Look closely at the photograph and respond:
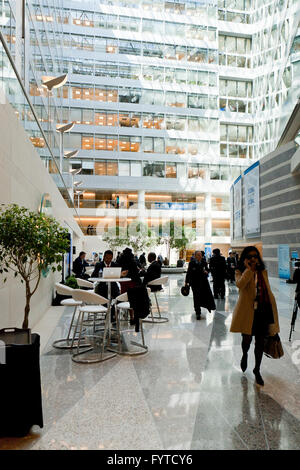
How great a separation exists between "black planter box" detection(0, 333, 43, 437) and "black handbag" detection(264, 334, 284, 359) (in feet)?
8.61

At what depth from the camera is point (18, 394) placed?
283 cm

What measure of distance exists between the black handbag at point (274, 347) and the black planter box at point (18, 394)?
2.62 m

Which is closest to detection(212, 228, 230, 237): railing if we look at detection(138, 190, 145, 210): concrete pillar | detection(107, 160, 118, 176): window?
detection(138, 190, 145, 210): concrete pillar

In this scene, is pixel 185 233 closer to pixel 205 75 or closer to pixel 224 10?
pixel 205 75

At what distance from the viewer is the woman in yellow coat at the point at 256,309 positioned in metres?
4.00

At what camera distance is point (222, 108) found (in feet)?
140

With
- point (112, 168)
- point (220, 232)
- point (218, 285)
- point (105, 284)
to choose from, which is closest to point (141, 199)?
point (112, 168)

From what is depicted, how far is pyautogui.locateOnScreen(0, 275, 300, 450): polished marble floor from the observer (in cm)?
279

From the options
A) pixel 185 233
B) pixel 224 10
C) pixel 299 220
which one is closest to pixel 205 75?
pixel 224 10

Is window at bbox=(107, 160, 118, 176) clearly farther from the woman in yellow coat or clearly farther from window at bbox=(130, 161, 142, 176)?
the woman in yellow coat

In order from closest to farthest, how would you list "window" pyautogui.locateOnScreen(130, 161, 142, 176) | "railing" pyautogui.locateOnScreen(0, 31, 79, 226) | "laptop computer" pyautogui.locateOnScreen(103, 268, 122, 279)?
"railing" pyautogui.locateOnScreen(0, 31, 79, 226), "laptop computer" pyautogui.locateOnScreen(103, 268, 122, 279), "window" pyautogui.locateOnScreen(130, 161, 142, 176)

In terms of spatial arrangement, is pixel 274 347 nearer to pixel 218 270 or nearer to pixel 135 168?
pixel 218 270

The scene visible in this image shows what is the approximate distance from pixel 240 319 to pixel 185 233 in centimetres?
3306

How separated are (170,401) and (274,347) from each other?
4.60ft
